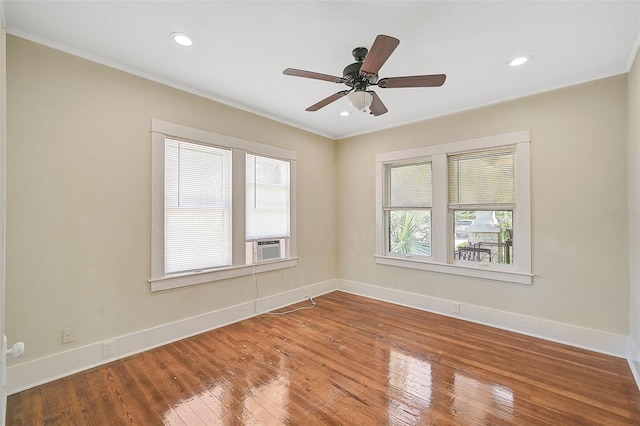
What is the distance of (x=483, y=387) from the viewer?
89.0 inches

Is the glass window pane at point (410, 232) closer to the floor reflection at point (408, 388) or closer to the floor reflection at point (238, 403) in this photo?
the floor reflection at point (408, 388)

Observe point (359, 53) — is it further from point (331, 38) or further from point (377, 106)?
point (377, 106)

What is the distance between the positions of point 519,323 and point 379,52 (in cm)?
328

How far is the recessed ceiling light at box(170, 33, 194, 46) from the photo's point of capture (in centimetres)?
223

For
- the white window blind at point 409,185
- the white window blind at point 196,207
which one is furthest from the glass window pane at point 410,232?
the white window blind at point 196,207

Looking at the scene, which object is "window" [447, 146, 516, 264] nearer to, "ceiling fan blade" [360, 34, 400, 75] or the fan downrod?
the fan downrod

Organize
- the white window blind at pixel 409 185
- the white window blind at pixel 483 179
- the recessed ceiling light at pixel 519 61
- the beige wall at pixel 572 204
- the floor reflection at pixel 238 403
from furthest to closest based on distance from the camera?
the white window blind at pixel 409 185 → the white window blind at pixel 483 179 → the beige wall at pixel 572 204 → the recessed ceiling light at pixel 519 61 → the floor reflection at pixel 238 403

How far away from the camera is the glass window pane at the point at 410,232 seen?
413 centimetres

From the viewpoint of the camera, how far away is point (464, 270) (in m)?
3.69

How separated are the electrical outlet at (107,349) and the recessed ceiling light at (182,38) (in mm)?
2653

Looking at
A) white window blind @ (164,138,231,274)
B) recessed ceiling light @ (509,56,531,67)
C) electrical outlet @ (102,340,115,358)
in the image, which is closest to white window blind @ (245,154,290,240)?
white window blind @ (164,138,231,274)

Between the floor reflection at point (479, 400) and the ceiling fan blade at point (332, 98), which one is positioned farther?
the ceiling fan blade at point (332, 98)

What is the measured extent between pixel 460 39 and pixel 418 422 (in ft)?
9.14

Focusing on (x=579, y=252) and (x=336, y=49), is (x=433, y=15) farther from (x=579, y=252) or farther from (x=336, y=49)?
(x=579, y=252)
